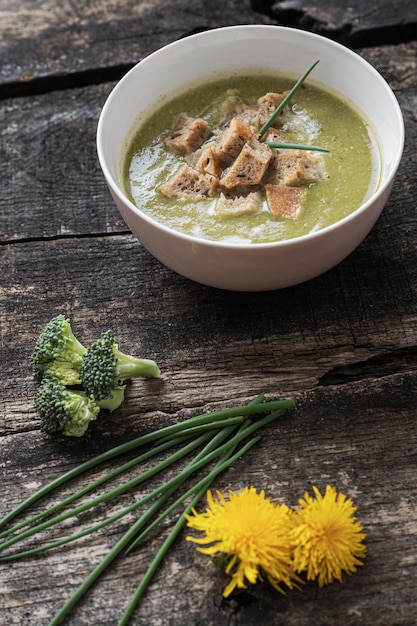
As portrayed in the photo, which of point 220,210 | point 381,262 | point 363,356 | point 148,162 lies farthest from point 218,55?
point 363,356

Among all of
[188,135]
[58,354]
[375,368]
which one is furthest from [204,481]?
[188,135]

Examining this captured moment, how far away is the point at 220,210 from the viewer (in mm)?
2807

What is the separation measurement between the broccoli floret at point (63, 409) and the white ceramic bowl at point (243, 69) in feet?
1.87

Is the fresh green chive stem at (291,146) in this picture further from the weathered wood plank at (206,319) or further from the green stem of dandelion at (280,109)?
the weathered wood plank at (206,319)

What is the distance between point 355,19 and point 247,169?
1399 mm

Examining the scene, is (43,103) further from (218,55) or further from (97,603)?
(97,603)

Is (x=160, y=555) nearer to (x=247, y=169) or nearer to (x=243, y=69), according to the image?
(x=247, y=169)

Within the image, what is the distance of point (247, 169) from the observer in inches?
112

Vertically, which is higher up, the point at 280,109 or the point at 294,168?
the point at 280,109

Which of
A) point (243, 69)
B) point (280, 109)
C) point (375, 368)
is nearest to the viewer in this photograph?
point (375, 368)

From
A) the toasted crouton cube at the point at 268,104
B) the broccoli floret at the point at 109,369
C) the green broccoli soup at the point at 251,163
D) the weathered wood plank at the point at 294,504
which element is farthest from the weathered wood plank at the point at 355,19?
the broccoli floret at the point at 109,369

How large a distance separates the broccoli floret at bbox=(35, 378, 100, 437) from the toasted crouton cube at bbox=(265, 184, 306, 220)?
36.4 inches

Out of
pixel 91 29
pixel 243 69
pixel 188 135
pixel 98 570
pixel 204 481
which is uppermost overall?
pixel 243 69

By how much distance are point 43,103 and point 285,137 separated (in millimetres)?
1236
